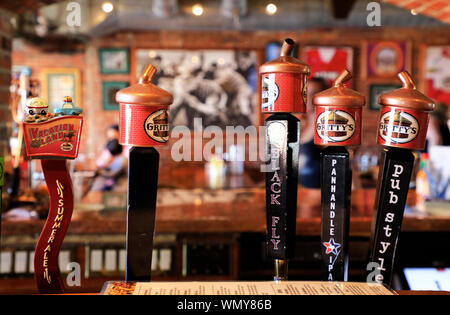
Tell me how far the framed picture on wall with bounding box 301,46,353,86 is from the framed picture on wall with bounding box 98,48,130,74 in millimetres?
2217

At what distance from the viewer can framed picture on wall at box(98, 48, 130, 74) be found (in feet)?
19.3

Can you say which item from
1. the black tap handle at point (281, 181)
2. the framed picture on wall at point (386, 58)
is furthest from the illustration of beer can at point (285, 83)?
the framed picture on wall at point (386, 58)

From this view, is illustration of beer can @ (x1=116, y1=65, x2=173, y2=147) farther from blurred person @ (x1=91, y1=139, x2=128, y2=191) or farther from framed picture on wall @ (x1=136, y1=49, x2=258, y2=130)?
framed picture on wall @ (x1=136, y1=49, x2=258, y2=130)

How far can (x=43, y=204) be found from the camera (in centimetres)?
204

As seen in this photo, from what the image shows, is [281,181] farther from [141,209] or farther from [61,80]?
[61,80]

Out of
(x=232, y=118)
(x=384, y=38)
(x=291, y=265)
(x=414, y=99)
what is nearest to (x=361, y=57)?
(x=384, y=38)

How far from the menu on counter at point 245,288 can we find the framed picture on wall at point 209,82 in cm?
488

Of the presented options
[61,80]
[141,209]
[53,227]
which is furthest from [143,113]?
[61,80]

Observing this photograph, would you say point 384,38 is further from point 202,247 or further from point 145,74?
point 145,74

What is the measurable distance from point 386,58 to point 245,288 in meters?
5.75

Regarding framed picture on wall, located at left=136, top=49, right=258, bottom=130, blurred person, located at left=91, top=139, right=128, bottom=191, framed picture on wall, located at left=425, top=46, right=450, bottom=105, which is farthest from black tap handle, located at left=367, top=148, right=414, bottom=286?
framed picture on wall, located at left=425, top=46, right=450, bottom=105

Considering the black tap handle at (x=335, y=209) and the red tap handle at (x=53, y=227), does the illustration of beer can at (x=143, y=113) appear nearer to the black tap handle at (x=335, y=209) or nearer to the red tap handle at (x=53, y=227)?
the red tap handle at (x=53, y=227)

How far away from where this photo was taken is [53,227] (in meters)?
0.93

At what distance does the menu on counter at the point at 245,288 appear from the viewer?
83 centimetres
